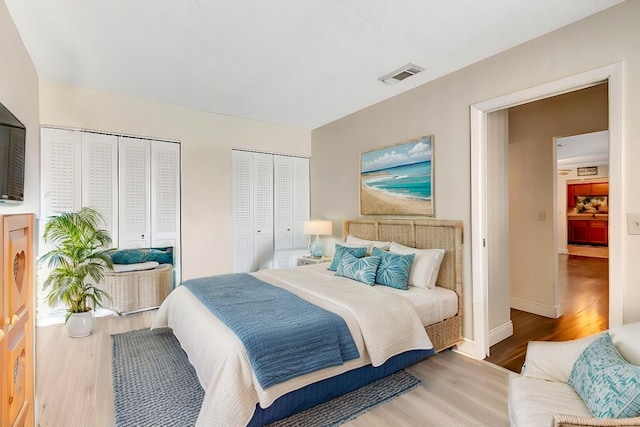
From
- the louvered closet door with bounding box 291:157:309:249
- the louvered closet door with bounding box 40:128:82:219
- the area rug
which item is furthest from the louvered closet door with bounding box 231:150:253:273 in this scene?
the area rug

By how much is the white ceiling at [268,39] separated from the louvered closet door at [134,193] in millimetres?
686

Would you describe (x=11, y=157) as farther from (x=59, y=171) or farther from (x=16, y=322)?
(x=59, y=171)

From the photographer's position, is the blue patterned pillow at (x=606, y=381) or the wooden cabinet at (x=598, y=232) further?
the wooden cabinet at (x=598, y=232)

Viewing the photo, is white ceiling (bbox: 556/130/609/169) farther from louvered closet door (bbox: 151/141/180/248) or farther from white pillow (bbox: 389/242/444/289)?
louvered closet door (bbox: 151/141/180/248)

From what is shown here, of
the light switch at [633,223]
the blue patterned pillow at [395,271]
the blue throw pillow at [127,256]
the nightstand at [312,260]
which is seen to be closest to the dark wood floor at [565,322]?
the blue patterned pillow at [395,271]

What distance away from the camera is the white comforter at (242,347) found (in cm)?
161

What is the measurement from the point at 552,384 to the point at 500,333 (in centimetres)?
164

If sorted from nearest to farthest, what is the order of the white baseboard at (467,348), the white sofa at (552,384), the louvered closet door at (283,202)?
the white sofa at (552,384)
the white baseboard at (467,348)
the louvered closet door at (283,202)

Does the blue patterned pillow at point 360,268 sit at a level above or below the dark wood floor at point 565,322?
above

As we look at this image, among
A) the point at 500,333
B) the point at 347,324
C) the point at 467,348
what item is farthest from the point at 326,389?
the point at 500,333

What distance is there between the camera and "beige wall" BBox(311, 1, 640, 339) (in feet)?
6.49

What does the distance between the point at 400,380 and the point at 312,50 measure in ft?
8.92

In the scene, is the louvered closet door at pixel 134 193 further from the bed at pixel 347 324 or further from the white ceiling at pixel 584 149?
the white ceiling at pixel 584 149

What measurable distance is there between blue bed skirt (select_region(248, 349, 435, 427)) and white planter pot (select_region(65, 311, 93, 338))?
7.96 ft
